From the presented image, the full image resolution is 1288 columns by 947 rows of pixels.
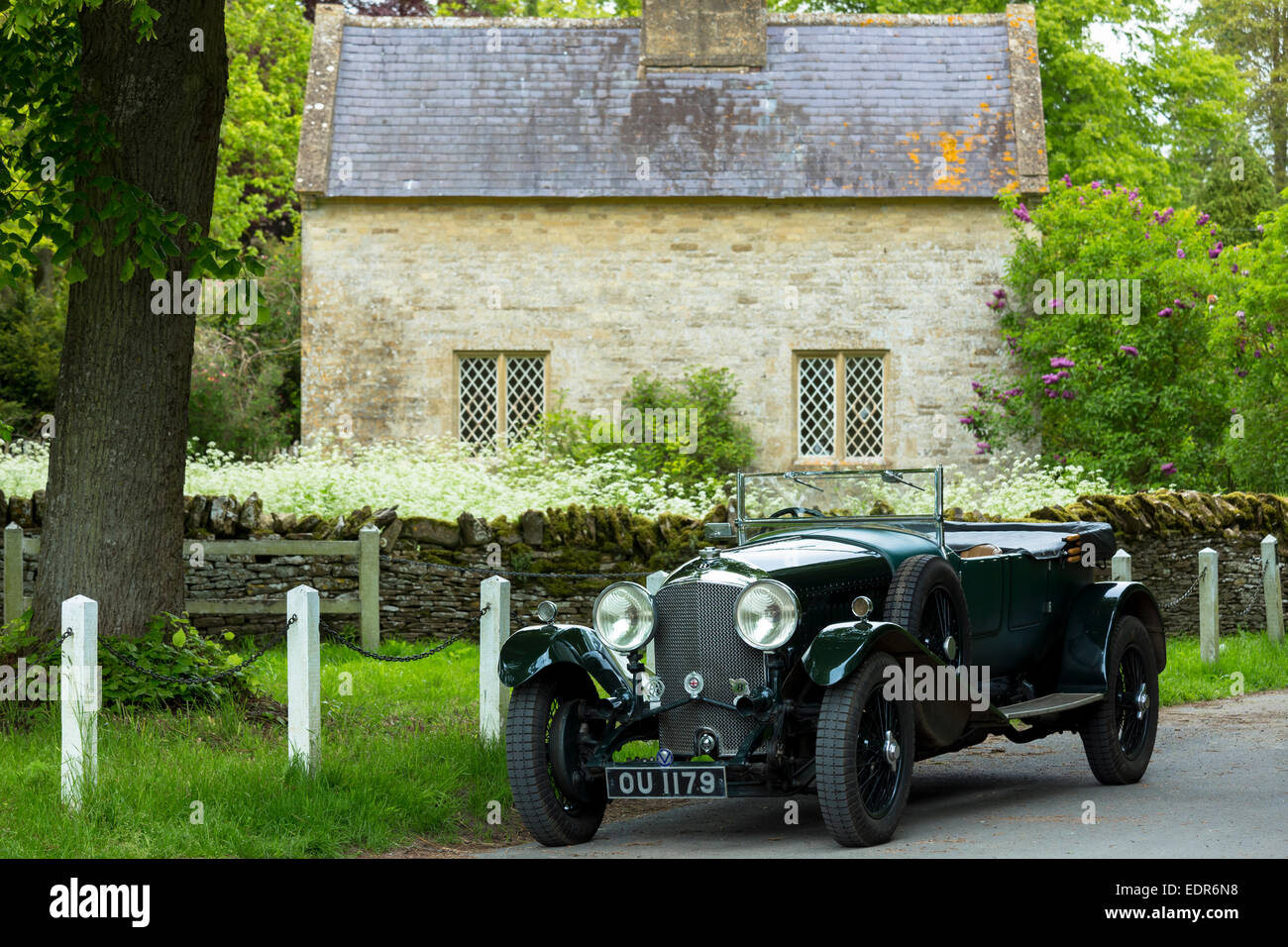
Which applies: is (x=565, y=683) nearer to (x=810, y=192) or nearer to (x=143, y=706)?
(x=143, y=706)

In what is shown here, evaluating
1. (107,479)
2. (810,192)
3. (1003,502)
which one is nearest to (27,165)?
(107,479)

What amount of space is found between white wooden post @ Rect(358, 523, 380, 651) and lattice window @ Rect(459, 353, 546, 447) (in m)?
9.15

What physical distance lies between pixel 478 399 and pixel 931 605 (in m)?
15.1

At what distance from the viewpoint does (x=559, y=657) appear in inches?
263

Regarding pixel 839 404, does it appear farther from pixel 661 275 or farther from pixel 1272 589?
pixel 1272 589

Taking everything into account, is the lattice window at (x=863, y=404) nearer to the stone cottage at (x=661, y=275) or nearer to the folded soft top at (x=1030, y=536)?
the stone cottage at (x=661, y=275)

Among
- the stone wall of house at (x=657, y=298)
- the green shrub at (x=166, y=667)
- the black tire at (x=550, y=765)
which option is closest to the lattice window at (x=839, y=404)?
the stone wall of house at (x=657, y=298)

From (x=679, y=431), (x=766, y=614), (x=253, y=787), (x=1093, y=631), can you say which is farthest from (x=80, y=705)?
(x=679, y=431)

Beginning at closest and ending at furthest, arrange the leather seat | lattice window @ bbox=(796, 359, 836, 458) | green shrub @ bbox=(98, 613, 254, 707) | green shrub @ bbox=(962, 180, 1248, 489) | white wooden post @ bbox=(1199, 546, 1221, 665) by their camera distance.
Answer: the leather seat, green shrub @ bbox=(98, 613, 254, 707), white wooden post @ bbox=(1199, 546, 1221, 665), green shrub @ bbox=(962, 180, 1248, 489), lattice window @ bbox=(796, 359, 836, 458)

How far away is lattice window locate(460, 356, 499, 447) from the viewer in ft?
70.7

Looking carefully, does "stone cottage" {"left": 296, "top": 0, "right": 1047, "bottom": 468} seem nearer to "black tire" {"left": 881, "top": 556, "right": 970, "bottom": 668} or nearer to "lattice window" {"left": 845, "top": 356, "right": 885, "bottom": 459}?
"lattice window" {"left": 845, "top": 356, "right": 885, "bottom": 459}

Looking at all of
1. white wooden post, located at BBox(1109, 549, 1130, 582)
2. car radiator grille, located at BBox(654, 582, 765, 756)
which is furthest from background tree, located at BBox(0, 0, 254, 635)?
white wooden post, located at BBox(1109, 549, 1130, 582)

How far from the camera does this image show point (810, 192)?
69.8ft

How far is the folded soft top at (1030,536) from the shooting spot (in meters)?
8.26
